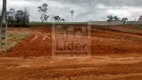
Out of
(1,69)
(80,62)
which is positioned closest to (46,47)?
(80,62)

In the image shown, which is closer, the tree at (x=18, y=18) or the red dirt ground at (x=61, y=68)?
the red dirt ground at (x=61, y=68)

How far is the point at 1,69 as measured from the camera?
1111 centimetres

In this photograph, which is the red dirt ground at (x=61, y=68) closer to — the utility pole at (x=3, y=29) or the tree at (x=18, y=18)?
the utility pole at (x=3, y=29)

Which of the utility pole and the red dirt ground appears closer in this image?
the red dirt ground

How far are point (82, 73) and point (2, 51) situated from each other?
6983 mm

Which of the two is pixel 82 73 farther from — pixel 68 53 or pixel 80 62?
pixel 68 53

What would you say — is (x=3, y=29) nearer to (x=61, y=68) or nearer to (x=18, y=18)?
(x=61, y=68)

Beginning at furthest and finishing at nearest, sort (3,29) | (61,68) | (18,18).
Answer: (18,18) → (3,29) → (61,68)

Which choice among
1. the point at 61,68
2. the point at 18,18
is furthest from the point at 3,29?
the point at 18,18

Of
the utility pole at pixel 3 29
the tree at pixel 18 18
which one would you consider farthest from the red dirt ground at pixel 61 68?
the tree at pixel 18 18

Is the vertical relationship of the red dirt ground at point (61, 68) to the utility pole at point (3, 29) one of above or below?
below

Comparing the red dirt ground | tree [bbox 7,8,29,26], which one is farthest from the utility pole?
tree [bbox 7,8,29,26]

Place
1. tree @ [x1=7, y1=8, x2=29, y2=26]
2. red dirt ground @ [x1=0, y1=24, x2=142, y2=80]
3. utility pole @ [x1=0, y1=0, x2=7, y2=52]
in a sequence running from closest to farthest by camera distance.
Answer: red dirt ground @ [x1=0, y1=24, x2=142, y2=80]
utility pole @ [x1=0, y1=0, x2=7, y2=52]
tree @ [x1=7, y1=8, x2=29, y2=26]

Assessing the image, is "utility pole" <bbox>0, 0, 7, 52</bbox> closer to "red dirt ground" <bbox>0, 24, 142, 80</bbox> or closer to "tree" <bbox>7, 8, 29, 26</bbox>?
"red dirt ground" <bbox>0, 24, 142, 80</bbox>
